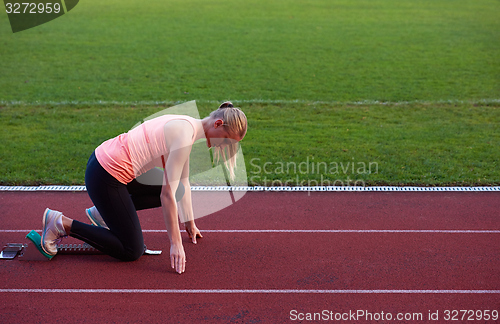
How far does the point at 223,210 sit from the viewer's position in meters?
5.51

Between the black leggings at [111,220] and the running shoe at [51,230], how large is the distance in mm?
128

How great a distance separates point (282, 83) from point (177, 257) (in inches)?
344

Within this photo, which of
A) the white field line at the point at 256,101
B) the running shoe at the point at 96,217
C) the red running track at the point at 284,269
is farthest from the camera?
the white field line at the point at 256,101

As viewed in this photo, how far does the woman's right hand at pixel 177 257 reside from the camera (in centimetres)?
401

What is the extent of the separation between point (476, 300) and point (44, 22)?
19.7 metres

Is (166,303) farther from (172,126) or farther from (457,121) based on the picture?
(457,121)

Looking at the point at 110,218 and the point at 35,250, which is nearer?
the point at 110,218

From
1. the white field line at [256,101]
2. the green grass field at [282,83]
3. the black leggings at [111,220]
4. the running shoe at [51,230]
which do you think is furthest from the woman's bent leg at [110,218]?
the white field line at [256,101]

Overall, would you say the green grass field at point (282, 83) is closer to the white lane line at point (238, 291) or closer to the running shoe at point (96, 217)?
the running shoe at point (96, 217)

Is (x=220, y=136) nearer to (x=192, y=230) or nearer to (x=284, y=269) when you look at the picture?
(x=192, y=230)

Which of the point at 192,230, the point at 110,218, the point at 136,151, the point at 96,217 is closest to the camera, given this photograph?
the point at 136,151

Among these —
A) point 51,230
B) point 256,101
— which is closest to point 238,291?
point 51,230

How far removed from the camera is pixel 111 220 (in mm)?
4121

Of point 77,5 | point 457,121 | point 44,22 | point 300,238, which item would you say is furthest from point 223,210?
point 77,5
